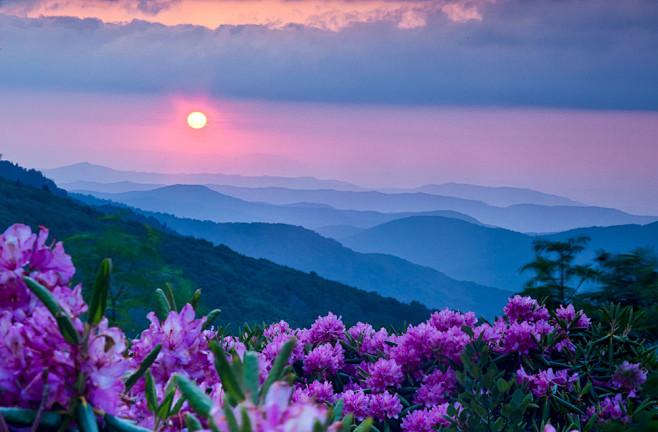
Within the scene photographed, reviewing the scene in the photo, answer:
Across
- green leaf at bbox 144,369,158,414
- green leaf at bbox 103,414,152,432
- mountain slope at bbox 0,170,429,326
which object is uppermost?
green leaf at bbox 144,369,158,414

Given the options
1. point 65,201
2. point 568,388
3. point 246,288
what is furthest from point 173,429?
point 65,201

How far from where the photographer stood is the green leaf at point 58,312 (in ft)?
4.49

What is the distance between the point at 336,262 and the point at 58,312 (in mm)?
131928

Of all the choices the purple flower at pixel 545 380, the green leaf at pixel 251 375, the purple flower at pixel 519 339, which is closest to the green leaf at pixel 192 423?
the green leaf at pixel 251 375

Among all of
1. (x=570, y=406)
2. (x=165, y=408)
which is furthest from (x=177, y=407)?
(x=570, y=406)

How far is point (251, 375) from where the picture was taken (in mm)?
1300

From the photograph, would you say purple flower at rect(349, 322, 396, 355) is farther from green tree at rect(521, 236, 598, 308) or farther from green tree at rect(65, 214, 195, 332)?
green tree at rect(65, 214, 195, 332)

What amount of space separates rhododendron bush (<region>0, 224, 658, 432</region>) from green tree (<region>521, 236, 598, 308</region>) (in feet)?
14.9

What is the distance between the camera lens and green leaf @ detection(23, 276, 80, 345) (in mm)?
1368

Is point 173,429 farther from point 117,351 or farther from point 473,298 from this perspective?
point 473,298

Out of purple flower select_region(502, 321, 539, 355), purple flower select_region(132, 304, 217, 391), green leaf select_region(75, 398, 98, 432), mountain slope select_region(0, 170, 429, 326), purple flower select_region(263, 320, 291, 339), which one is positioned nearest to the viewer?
green leaf select_region(75, 398, 98, 432)

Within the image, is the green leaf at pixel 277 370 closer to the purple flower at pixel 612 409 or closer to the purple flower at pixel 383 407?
the purple flower at pixel 383 407

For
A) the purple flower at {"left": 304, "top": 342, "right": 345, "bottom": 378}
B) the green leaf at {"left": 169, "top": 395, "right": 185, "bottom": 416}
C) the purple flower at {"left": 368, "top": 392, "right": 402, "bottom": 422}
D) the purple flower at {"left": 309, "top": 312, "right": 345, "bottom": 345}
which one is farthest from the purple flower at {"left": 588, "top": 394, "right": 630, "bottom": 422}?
the green leaf at {"left": 169, "top": 395, "right": 185, "bottom": 416}

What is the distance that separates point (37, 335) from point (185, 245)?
5297 cm
